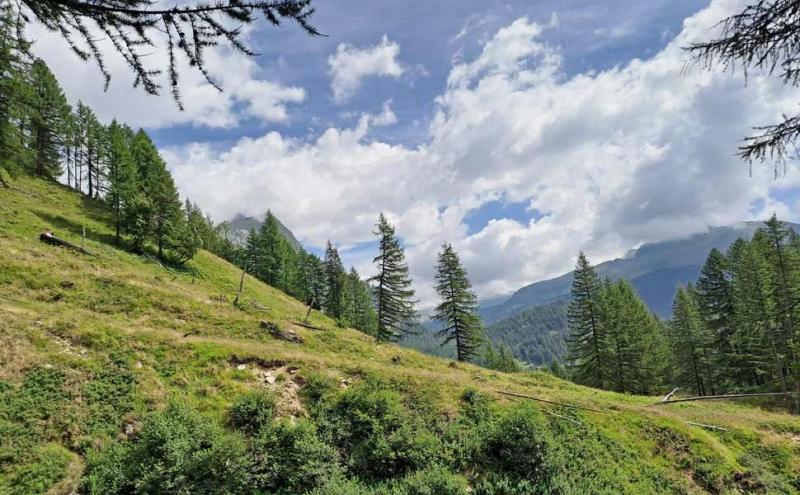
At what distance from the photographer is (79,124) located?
2608 inches

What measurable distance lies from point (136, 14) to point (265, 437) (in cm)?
1494

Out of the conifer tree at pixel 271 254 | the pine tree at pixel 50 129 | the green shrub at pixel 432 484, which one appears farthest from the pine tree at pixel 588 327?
the pine tree at pixel 50 129

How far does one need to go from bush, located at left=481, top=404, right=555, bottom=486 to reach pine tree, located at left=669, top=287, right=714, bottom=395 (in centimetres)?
4269

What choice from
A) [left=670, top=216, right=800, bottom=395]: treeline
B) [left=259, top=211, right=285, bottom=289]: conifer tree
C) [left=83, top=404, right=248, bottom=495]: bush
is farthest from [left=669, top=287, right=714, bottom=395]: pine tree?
[left=259, top=211, right=285, bottom=289]: conifer tree

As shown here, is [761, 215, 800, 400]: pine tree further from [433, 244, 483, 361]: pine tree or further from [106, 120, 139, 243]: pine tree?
[106, 120, 139, 243]: pine tree

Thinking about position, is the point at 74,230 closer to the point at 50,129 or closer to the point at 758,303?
the point at 50,129

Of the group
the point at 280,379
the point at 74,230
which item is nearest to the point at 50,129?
the point at 74,230

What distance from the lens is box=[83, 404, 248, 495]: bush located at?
12555 mm

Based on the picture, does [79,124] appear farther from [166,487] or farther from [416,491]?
[416,491]

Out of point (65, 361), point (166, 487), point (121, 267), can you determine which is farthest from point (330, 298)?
point (166, 487)

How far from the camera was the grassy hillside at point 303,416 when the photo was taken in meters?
14.2

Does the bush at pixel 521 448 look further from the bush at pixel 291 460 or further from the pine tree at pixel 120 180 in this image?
the pine tree at pixel 120 180

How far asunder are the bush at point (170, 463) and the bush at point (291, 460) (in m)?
0.79

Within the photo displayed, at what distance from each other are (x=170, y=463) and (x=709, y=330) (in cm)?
5795
